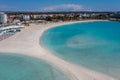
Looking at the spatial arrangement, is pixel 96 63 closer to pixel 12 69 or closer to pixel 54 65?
pixel 54 65

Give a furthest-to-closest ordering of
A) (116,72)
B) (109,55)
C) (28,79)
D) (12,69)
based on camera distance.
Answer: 1. (109,55)
2. (12,69)
3. (116,72)
4. (28,79)

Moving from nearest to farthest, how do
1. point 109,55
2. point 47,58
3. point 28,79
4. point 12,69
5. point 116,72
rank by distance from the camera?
point 28,79 → point 116,72 → point 12,69 → point 47,58 → point 109,55

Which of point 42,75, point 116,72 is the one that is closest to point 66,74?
point 42,75

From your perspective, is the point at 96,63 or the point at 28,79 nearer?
the point at 28,79

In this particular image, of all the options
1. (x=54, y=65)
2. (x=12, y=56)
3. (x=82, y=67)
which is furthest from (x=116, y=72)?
(x=12, y=56)

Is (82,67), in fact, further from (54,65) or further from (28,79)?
(28,79)

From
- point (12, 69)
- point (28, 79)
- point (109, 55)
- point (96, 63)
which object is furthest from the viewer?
point (109, 55)
